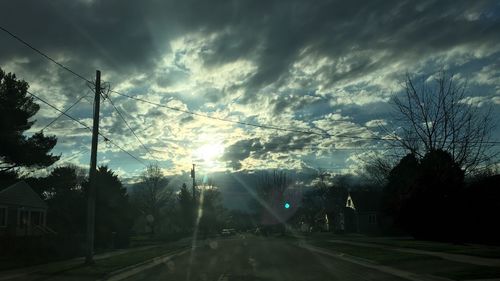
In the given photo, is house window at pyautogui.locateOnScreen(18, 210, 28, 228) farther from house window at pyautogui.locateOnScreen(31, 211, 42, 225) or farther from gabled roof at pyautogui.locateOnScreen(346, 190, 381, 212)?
gabled roof at pyautogui.locateOnScreen(346, 190, 381, 212)

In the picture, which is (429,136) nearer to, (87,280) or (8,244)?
(87,280)

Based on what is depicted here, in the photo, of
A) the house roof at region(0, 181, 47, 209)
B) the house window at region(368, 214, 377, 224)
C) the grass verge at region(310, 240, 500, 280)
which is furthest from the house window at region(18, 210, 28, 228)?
the house window at region(368, 214, 377, 224)

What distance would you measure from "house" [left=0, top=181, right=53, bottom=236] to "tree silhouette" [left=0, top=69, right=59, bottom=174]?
8.08 feet

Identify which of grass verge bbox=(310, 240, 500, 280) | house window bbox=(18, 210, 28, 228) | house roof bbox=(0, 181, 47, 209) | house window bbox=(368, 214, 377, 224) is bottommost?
grass verge bbox=(310, 240, 500, 280)

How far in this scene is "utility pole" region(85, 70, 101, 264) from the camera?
21.4 meters

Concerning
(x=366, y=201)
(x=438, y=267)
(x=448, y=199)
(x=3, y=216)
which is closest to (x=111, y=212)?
(x=3, y=216)

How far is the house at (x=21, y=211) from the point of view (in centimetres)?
3219

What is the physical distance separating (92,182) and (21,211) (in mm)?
16135

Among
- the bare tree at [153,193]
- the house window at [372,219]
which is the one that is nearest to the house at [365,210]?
the house window at [372,219]

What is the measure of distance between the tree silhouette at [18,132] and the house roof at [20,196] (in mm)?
2473

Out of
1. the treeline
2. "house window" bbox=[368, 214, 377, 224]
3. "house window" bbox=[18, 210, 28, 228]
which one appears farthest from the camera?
"house window" bbox=[368, 214, 377, 224]

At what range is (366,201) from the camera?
75750 mm

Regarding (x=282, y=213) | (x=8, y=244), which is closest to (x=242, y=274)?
(x=8, y=244)

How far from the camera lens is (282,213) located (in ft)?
328
